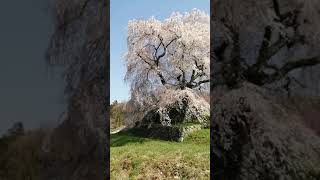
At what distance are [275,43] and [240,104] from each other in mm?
493

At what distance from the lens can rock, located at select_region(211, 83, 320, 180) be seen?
278cm

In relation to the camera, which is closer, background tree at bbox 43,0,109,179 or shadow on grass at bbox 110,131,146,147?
background tree at bbox 43,0,109,179

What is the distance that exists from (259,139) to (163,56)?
27.9ft

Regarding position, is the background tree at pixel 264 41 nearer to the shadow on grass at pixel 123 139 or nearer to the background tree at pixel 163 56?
the shadow on grass at pixel 123 139

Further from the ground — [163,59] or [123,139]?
[163,59]

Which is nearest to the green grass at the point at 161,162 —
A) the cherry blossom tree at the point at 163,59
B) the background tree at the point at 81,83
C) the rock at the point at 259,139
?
the cherry blossom tree at the point at 163,59

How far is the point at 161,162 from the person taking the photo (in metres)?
7.71

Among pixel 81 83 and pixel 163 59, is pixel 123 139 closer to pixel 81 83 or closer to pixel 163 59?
pixel 163 59

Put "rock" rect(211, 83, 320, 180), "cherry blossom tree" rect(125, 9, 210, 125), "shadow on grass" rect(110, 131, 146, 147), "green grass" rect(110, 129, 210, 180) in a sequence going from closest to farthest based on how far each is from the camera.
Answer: "rock" rect(211, 83, 320, 180) → "green grass" rect(110, 129, 210, 180) → "shadow on grass" rect(110, 131, 146, 147) → "cherry blossom tree" rect(125, 9, 210, 125)

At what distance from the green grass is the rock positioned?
429 cm

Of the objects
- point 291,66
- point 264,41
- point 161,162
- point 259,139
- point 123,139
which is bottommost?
point 161,162

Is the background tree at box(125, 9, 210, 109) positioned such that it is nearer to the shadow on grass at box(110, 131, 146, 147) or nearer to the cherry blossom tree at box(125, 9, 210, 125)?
the cherry blossom tree at box(125, 9, 210, 125)

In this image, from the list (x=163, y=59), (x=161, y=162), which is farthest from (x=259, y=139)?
(x=163, y=59)

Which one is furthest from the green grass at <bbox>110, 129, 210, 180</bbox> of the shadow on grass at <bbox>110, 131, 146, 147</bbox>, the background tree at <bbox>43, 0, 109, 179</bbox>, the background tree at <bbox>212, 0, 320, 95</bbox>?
the background tree at <bbox>212, 0, 320, 95</bbox>
